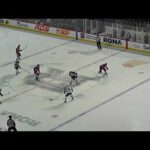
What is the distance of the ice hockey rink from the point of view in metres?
8.78

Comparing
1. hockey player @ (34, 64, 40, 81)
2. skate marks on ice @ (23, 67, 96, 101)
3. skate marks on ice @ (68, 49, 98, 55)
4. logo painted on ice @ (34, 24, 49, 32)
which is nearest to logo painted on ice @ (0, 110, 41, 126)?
skate marks on ice @ (23, 67, 96, 101)

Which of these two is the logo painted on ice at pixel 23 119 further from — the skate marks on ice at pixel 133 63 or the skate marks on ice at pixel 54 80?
the skate marks on ice at pixel 133 63

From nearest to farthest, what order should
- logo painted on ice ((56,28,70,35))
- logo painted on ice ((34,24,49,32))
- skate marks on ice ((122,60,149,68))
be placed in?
skate marks on ice ((122,60,149,68))
logo painted on ice ((56,28,70,35))
logo painted on ice ((34,24,49,32))

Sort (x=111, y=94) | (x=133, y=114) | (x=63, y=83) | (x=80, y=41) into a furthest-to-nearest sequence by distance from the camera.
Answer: (x=80, y=41) < (x=63, y=83) < (x=111, y=94) < (x=133, y=114)

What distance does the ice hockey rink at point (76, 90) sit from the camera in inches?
346

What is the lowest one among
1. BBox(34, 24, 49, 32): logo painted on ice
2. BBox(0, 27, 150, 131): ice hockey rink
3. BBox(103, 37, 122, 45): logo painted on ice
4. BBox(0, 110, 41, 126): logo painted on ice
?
BBox(0, 110, 41, 126): logo painted on ice

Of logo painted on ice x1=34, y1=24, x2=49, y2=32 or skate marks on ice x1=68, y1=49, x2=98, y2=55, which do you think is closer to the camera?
skate marks on ice x1=68, y1=49, x2=98, y2=55

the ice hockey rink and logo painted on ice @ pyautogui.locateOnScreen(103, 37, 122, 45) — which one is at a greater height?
logo painted on ice @ pyautogui.locateOnScreen(103, 37, 122, 45)

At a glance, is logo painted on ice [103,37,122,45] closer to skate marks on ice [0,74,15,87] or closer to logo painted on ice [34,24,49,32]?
logo painted on ice [34,24,49,32]

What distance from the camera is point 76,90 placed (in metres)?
11.0
